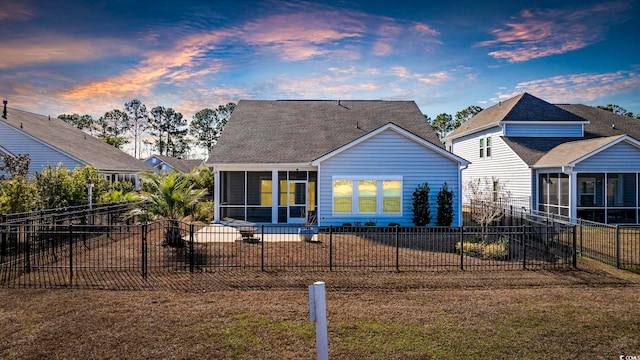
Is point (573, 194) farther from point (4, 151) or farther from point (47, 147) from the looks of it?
point (4, 151)

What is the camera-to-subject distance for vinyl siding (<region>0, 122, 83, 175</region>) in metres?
25.5

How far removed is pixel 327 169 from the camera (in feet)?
60.4

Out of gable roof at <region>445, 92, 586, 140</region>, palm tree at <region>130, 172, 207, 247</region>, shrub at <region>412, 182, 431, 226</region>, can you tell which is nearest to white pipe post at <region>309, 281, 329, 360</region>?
palm tree at <region>130, 172, 207, 247</region>

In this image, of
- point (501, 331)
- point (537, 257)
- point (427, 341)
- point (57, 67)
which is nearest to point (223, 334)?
point (427, 341)

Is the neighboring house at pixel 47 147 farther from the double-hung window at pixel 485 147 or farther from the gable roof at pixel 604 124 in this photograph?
the gable roof at pixel 604 124

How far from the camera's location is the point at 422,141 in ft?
59.8

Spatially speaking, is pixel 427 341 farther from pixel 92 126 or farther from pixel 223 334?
pixel 92 126

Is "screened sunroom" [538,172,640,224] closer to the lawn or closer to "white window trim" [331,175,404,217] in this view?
"white window trim" [331,175,404,217]

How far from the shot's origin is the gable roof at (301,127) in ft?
66.7

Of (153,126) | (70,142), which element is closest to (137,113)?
(153,126)

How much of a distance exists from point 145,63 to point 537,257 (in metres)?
17.4

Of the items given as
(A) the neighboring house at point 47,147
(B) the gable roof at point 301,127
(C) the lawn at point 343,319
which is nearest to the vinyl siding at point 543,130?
(B) the gable roof at point 301,127

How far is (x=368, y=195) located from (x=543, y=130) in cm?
1519

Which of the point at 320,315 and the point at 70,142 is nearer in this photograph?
the point at 320,315
